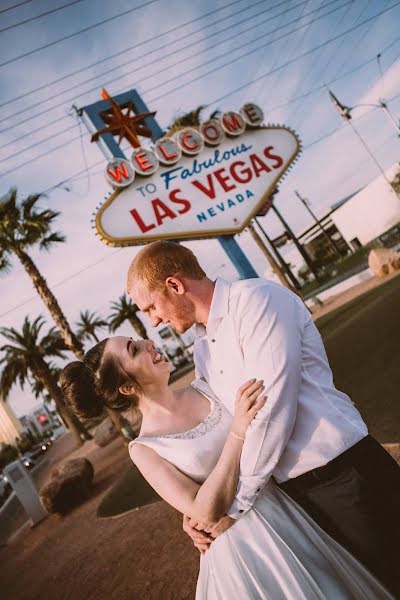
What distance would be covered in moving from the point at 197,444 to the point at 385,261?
15218 millimetres

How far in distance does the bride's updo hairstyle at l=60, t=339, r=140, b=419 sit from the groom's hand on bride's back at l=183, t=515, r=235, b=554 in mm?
826

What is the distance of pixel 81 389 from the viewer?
229cm

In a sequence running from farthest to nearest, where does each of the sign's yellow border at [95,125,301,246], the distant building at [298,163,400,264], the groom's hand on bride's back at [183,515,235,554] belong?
1. the distant building at [298,163,400,264]
2. the sign's yellow border at [95,125,301,246]
3. the groom's hand on bride's back at [183,515,235,554]

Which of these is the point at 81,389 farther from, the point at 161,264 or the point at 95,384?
the point at 161,264

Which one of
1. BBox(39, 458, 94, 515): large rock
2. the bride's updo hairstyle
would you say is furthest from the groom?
BBox(39, 458, 94, 515): large rock

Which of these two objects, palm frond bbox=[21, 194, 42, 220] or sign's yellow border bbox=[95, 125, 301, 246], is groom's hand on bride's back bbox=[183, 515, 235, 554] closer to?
sign's yellow border bbox=[95, 125, 301, 246]

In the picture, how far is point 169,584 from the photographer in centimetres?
403

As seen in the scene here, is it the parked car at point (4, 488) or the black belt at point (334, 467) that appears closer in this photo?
the black belt at point (334, 467)

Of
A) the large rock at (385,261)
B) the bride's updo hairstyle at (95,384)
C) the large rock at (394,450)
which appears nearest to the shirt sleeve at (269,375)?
the bride's updo hairstyle at (95,384)

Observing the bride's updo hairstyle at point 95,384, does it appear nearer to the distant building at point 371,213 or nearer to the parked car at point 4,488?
the parked car at point 4,488

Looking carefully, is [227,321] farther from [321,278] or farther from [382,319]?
[321,278]

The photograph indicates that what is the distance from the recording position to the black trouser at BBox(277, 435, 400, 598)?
1.59 meters

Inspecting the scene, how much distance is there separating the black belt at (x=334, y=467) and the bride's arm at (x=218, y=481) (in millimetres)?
342

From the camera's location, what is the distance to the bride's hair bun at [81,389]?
2.29 m
